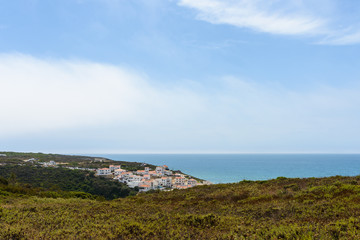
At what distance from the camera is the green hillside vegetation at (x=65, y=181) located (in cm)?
6731

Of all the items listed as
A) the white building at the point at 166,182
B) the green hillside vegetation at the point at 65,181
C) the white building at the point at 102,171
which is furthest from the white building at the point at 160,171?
the green hillside vegetation at the point at 65,181

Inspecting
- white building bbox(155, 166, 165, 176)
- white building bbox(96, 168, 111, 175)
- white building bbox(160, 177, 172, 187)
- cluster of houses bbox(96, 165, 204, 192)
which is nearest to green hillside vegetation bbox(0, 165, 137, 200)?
cluster of houses bbox(96, 165, 204, 192)

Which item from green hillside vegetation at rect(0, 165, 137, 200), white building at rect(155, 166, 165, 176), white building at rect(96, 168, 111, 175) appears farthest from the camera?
white building at rect(155, 166, 165, 176)

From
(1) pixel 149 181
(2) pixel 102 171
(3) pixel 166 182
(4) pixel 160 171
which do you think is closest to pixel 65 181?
(2) pixel 102 171

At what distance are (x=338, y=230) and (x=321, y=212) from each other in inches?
136

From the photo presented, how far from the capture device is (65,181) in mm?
72938

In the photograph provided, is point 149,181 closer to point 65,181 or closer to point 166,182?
point 166,182

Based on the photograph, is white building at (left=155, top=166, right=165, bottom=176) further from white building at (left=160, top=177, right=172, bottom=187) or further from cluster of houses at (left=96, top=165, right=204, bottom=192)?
white building at (left=160, top=177, right=172, bottom=187)

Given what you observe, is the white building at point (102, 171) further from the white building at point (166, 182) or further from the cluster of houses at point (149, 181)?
the white building at point (166, 182)

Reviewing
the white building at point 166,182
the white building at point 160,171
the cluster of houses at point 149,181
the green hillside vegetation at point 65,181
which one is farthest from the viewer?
the white building at point 160,171

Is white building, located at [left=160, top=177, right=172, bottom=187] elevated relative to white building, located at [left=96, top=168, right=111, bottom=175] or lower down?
lower down

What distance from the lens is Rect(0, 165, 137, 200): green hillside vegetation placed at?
221 feet

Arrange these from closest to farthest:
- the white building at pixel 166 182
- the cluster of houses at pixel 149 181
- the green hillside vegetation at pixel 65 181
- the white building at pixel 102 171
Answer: the green hillside vegetation at pixel 65 181 → the cluster of houses at pixel 149 181 → the white building at pixel 166 182 → the white building at pixel 102 171

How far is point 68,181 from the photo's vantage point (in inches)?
2884
